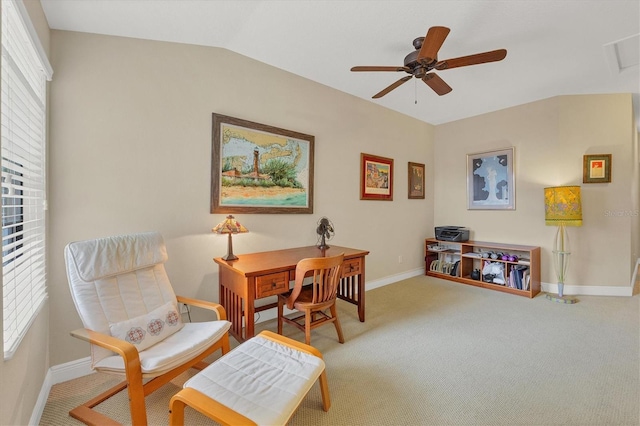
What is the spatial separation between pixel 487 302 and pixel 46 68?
467 cm

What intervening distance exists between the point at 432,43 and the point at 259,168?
71.9 inches

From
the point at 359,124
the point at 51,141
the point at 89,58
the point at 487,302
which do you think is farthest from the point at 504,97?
the point at 51,141

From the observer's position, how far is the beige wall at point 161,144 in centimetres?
195

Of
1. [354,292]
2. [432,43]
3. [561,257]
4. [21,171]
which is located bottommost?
[354,292]

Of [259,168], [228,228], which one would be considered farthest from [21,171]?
[259,168]

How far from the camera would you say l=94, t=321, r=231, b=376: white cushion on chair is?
1.49 metres

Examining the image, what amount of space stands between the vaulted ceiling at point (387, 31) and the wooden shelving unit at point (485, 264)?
7.41 ft

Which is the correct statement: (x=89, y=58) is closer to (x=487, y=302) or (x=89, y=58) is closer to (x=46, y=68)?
(x=46, y=68)

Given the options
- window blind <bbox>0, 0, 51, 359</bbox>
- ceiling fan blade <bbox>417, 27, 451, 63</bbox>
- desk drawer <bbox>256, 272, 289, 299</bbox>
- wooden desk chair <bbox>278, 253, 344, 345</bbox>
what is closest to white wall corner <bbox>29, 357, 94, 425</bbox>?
window blind <bbox>0, 0, 51, 359</bbox>

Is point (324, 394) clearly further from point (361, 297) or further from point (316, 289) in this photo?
point (361, 297)

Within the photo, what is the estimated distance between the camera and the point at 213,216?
2.57 meters

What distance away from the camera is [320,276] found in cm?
222

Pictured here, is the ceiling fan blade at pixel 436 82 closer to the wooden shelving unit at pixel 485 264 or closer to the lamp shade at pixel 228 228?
the lamp shade at pixel 228 228

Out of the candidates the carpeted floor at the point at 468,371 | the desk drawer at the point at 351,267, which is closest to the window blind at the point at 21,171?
the carpeted floor at the point at 468,371
